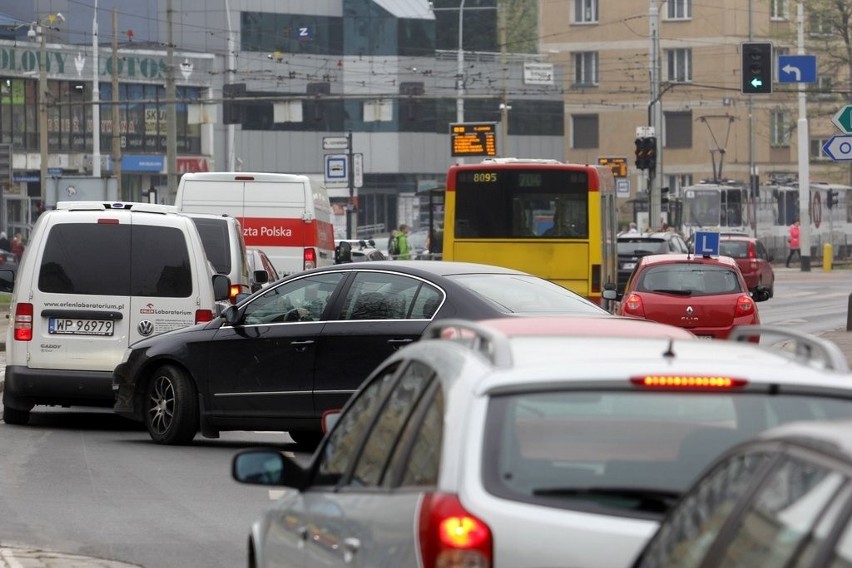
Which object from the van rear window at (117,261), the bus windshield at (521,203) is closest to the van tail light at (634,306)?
the bus windshield at (521,203)

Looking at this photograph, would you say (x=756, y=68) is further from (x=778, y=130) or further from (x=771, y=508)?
(x=778, y=130)

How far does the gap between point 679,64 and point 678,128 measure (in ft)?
10.4

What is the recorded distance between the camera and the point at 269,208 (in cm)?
2872

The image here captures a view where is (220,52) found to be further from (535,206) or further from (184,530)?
(184,530)

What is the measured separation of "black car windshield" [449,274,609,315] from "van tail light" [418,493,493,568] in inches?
335

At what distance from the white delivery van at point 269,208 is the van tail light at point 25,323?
1273cm

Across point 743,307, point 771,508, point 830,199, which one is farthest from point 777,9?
point 771,508

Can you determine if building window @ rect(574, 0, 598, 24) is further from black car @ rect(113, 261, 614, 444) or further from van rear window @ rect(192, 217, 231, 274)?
black car @ rect(113, 261, 614, 444)

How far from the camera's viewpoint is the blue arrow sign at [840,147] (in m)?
23.8

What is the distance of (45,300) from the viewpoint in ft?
50.3

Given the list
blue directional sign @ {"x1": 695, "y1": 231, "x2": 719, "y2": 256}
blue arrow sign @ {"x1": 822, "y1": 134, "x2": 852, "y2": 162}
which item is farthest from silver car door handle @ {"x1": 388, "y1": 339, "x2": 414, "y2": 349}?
blue directional sign @ {"x1": 695, "y1": 231, "x2": 719, "y2": 256}

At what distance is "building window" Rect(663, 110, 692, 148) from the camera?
88312 millimetres

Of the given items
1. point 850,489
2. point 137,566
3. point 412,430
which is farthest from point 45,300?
point 850,489

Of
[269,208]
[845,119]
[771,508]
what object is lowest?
[771,508]
